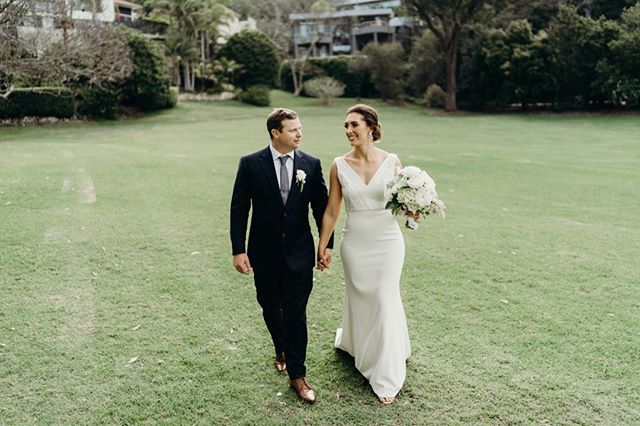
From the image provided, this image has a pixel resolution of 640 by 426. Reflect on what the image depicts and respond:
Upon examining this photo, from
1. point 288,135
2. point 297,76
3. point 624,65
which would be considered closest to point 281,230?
point 288,135

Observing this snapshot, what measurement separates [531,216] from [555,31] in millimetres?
31241

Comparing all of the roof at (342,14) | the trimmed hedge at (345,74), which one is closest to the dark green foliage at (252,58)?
the trimmed hedge at (345,74)

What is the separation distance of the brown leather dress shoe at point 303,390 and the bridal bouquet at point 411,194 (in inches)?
62.5

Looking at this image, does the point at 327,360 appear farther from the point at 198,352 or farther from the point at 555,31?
the point at 555,31

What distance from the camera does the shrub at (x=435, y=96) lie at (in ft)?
142

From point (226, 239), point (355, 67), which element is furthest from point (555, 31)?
point (226, 239)

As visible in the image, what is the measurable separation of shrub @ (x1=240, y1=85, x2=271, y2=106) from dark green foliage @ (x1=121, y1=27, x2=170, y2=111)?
8911mm

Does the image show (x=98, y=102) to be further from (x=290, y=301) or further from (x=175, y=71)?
(x=290, y=301)

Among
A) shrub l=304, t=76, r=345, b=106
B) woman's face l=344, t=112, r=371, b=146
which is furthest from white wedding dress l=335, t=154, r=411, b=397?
shrub l=304, t=76, r=345, b=106

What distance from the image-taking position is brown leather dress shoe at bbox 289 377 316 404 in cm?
461

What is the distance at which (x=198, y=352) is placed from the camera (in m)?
5.55

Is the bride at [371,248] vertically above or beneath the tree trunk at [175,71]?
beneath

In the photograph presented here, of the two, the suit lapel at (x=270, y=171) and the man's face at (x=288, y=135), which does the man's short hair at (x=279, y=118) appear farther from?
the suit lapel at (x=270, y=171)

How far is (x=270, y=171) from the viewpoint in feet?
14.9
